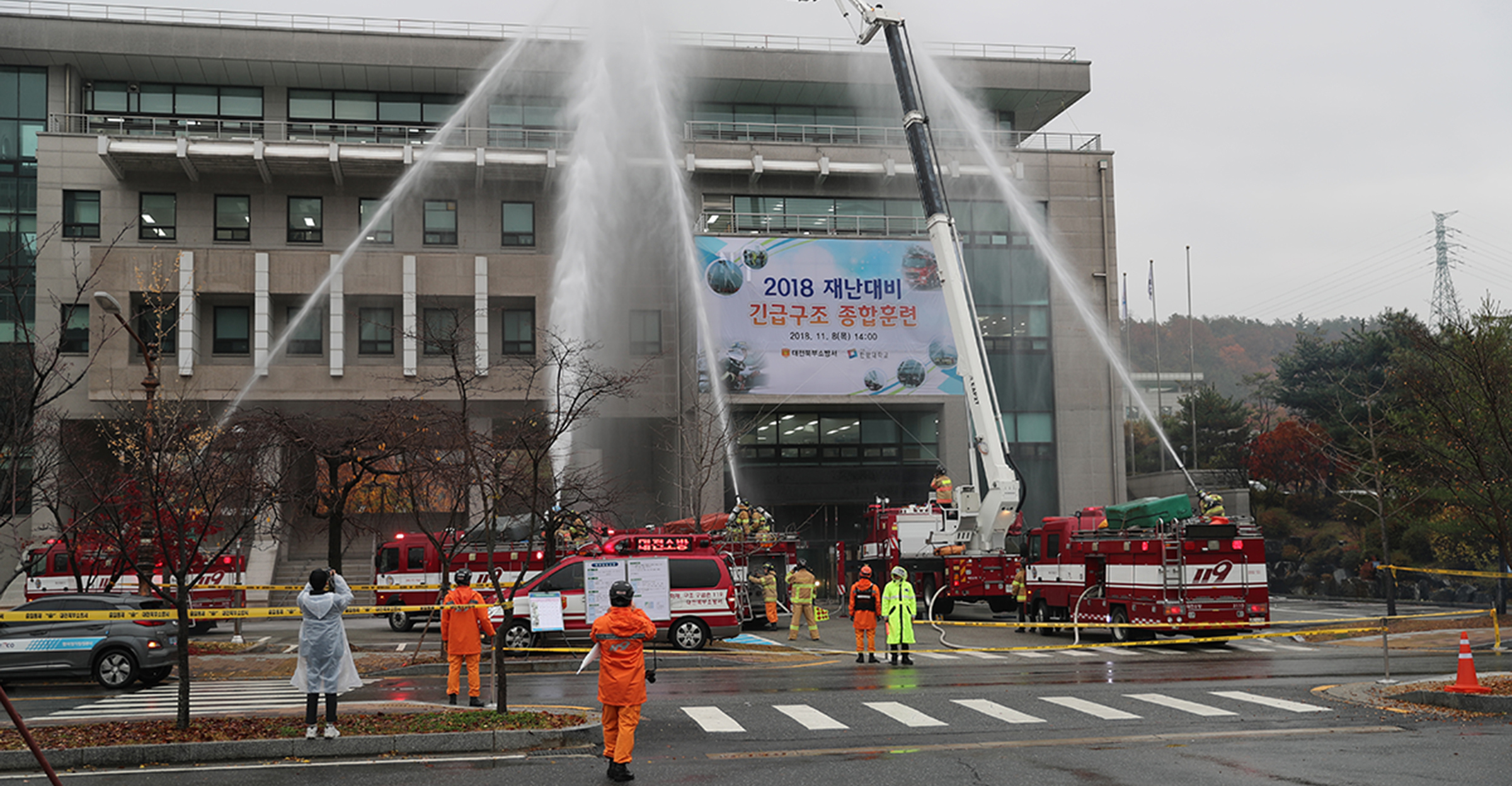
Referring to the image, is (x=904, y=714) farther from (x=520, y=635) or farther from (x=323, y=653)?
(x=520, y=635)

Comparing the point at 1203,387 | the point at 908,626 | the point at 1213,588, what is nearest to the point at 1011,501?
the point at 1213,588

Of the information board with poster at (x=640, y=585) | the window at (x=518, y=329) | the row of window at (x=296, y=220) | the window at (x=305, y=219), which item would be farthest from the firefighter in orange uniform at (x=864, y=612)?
the window at (x=305, y=219)

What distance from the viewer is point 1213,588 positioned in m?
22.5

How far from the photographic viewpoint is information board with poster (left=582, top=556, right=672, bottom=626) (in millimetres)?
19656

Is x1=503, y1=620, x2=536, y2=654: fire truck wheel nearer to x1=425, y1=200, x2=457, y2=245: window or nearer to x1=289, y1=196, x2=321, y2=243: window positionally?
x1=425, y1=200, x2=457, y2=245: window

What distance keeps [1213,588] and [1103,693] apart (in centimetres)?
804

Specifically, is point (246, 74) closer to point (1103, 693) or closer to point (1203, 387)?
point (1103, 693)

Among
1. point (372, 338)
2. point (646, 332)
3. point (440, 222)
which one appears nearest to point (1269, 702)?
point (646, 332)

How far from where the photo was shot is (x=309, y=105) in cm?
5072

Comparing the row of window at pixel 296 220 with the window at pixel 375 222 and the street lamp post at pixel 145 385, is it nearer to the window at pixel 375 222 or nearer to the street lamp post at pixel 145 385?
the window at pixel 375 222

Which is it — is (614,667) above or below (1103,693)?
above

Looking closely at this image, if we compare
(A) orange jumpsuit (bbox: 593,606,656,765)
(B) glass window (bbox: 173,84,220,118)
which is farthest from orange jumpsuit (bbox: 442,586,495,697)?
(B) glass window (bbox: 173,84,220,118)

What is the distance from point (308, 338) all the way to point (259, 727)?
123ft

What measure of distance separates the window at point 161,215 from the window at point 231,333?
139 inches
